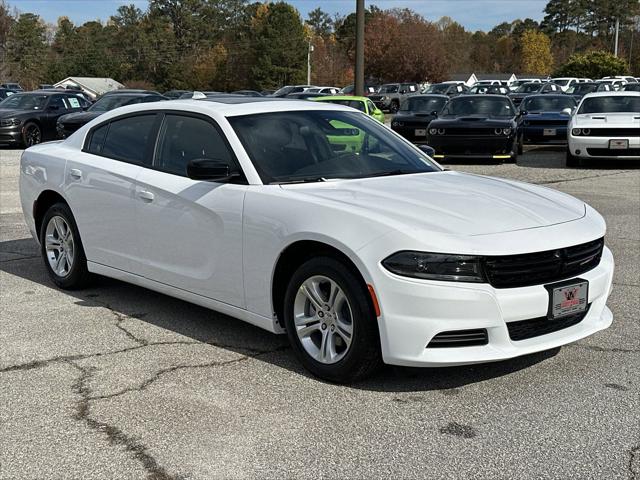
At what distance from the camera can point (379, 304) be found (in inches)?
157

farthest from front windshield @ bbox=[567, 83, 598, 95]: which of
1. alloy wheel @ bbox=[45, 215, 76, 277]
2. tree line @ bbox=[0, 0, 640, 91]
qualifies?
tree line @ bbox=[0, 0, 640, 91]

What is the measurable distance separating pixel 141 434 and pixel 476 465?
156cm

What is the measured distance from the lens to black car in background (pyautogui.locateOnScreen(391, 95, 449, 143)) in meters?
21.7

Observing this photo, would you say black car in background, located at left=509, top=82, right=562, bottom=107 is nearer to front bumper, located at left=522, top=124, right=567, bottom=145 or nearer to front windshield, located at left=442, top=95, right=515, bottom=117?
front bumper, located at left=522, top=124, right=567, bottom=145

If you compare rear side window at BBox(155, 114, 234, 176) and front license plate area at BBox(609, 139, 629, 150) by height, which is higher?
rear side window at BBox(155, 114, 234, 176)

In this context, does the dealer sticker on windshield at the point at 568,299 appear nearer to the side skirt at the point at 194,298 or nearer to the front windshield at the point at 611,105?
the side skirt at the point at 194,298

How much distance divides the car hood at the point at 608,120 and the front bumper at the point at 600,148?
0.87ft

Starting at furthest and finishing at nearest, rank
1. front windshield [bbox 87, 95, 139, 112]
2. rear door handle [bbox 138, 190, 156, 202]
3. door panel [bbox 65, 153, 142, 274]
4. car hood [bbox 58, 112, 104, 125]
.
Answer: front windshield [bbox 87, 95, 139, 112]
car hood [bbox 58, 112, 104, 125]
door panel [bbox 65, 153, 142, 274]
rear door handle [bbox 138, 190, 156, 202]

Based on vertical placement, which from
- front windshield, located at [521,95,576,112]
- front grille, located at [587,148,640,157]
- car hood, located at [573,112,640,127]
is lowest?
front grille, located at [587,148,640,157]

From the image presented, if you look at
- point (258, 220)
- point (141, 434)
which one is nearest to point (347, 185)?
point (258, 220)

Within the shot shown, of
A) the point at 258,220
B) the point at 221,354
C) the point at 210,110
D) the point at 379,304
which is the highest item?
the point at 210,110

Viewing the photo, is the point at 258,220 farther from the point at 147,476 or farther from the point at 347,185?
the point at 147,476

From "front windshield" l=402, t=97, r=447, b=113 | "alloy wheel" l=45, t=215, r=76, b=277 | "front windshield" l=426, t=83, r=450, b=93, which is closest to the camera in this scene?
"alloy wheel" l=45, t=215, r=76, b=277

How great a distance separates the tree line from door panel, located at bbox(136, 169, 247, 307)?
7478cm
